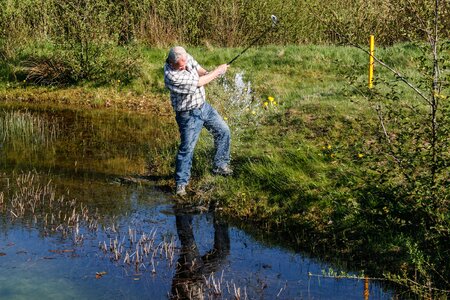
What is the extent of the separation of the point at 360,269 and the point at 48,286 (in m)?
2.98

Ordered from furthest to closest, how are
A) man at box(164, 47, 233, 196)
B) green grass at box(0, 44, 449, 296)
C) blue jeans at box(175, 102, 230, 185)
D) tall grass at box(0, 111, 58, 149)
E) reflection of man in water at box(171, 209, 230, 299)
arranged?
tall grass at box(0, 111, 58, 149)
blue jeans at box(175, 102, 230, 185)
man at box(164, 47, 233, 196)
green grass at box(0, 44, 449, 296)
reflection of man in water at box(171, 209, 230, 299)

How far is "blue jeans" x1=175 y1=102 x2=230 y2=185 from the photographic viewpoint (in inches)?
363

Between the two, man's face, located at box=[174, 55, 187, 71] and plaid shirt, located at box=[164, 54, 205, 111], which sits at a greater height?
man's face, located at box=[174, 55, 187, 71]

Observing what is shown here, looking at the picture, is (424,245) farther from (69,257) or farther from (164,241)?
(69,257)

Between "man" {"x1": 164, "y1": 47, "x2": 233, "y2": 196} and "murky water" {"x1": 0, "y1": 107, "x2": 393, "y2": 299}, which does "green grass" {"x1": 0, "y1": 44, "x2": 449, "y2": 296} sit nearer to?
"man" {"x1": 164, "y1": 47, "x2": 233, "y2": 196}

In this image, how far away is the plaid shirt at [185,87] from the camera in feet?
28.9

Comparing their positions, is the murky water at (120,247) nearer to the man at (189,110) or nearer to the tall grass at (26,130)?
the man at (189,110)

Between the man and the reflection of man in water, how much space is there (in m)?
0.87

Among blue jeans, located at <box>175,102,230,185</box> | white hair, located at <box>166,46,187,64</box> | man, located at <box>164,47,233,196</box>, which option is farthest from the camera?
blue jeans, located at <box>175,102,230,185</box>

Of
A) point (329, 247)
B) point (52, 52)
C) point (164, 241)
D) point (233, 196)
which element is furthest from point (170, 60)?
point (52, 52)

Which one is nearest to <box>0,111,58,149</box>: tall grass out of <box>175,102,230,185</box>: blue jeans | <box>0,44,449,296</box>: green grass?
<box>0,44,449,296</box>: green grass

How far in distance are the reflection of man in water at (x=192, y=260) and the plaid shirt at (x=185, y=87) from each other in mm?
1379

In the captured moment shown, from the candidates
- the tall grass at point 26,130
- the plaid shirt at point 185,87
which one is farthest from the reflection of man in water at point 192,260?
the tall grass at point 26,130

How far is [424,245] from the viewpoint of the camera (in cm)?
693
